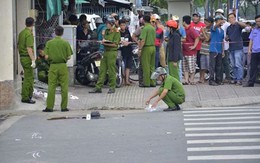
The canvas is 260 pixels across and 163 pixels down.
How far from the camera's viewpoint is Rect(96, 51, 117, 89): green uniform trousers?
1524cm

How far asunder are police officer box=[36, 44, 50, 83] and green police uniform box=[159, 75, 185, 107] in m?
3.73

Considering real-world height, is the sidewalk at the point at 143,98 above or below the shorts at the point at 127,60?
below

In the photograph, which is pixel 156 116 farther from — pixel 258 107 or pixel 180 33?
pixel 180 33

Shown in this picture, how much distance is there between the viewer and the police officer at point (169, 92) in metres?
12.7

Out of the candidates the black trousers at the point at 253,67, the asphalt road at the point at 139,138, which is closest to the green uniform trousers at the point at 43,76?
the asphalt road at the point at 139,138

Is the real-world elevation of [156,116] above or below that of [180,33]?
below

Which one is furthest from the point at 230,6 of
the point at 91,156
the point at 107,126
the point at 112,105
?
the point at 91,156

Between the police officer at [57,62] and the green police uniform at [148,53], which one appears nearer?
the police officer at [57,62]

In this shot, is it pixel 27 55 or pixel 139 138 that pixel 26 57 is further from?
pixel 139 138

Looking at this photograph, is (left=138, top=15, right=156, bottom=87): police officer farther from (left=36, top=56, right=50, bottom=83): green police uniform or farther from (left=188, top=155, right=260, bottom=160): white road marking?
(left=188, top=155, right=260, bottom=160): white road marking

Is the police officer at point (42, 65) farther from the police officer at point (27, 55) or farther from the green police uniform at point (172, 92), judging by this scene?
the green police uniform at point (172, 92)

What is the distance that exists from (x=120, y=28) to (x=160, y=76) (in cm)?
436

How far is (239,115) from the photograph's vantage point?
12.0 m

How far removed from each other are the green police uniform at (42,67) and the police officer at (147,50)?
96.9 inches
